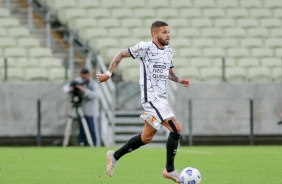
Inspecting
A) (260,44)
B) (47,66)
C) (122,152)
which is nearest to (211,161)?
(122,152)

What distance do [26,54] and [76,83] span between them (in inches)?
83.2

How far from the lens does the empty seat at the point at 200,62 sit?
25.6m

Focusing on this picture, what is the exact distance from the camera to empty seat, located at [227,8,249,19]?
27.9 metres

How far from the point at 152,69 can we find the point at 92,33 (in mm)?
13532

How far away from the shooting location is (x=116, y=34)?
2605 centimetres

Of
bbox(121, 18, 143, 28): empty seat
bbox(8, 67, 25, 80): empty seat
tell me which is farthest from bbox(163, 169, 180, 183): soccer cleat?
bbox(121, 18, 143, 28): empty seat

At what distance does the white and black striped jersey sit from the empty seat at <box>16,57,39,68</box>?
1229cm

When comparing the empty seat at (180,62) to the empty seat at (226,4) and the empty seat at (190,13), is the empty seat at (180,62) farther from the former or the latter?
the empty seat at (226,4)

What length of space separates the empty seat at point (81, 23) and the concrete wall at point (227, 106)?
2.46 metres

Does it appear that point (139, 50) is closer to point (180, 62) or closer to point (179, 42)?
point (180, 62)

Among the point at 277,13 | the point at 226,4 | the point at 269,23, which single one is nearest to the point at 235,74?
the point at 269,23

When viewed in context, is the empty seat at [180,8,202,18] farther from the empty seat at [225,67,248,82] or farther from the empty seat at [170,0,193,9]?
the empty seat at [225,67,248,82]

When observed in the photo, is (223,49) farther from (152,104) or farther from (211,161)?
(152,104)

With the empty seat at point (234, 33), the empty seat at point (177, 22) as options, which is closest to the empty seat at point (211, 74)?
the empty seat at point (234, 33)
